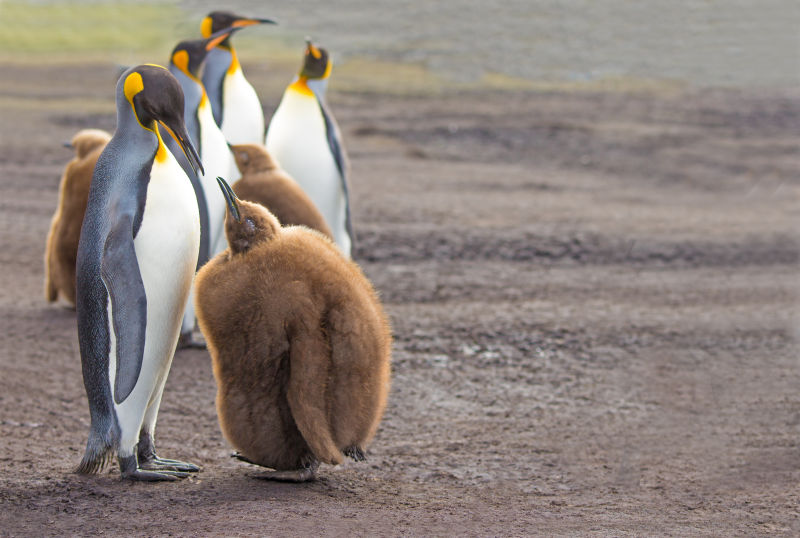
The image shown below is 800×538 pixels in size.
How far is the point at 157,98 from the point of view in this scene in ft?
12.4

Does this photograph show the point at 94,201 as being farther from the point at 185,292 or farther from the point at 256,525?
the point at 256,525

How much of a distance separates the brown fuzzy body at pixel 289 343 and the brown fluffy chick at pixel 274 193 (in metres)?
1.57

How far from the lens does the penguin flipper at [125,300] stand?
12.4 ft

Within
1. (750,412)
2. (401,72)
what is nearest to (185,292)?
(750,412)

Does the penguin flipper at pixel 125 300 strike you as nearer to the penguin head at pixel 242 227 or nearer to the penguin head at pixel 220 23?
the penguin head at pixel 242 227

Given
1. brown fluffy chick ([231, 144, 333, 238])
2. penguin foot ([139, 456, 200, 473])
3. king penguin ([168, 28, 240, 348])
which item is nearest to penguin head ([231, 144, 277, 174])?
brown fluffy chick ([231, 144, 333, 238])

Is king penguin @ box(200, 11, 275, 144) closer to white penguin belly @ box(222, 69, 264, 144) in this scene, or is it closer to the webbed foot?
white penguin belly @ box(222, 69, 264, 144)

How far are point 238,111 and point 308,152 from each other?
0.60 meters

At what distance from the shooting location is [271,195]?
17.9 feet

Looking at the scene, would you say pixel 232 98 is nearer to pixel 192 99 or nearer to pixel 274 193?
pixel 192 99

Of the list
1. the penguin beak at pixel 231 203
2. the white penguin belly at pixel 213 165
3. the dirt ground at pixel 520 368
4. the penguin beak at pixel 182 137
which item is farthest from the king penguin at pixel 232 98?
the penguin beak at pixel 231 203

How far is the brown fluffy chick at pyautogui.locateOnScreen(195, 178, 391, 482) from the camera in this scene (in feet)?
12.0

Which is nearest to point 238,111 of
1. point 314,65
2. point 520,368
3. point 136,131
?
point 314,65

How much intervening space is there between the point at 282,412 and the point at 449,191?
7.98 metres
